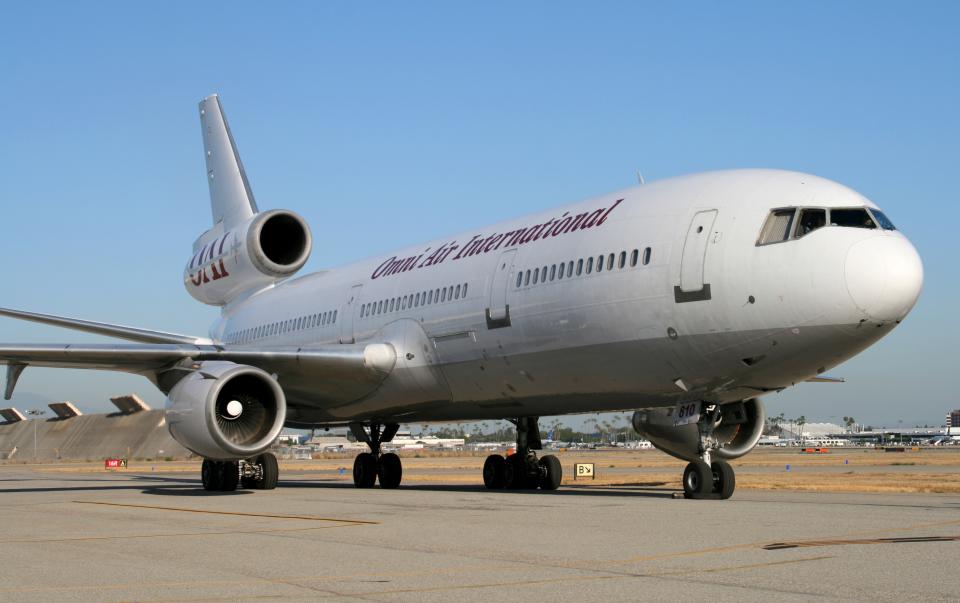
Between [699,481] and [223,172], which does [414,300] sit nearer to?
[699,481]

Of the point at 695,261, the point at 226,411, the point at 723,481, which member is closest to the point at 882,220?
the point at 695,261

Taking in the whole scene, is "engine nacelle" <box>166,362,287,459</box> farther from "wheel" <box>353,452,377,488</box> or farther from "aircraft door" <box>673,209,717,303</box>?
"aircraft door" <box>673,209,717,303</box>

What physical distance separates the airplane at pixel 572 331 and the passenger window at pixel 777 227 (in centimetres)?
3

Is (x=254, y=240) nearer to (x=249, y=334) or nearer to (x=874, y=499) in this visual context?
(x=249, y=334)

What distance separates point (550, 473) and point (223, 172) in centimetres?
1492

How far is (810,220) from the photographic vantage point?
587 inches

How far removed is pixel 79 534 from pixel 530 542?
4.91m

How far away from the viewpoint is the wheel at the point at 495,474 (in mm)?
22344

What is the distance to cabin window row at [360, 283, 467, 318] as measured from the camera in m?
20.2

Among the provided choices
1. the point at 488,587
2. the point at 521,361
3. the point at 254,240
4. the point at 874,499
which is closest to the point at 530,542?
the point at 488,587

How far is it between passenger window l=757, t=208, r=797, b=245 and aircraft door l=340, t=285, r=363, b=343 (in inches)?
423

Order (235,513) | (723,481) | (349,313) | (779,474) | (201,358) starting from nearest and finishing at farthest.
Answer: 1. (235,513)
2. (723,481)
3. (201,358)
4. (349,313)
5. (779,474)

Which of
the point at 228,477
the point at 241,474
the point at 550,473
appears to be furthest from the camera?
the point at 241,474

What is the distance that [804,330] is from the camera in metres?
14.5
